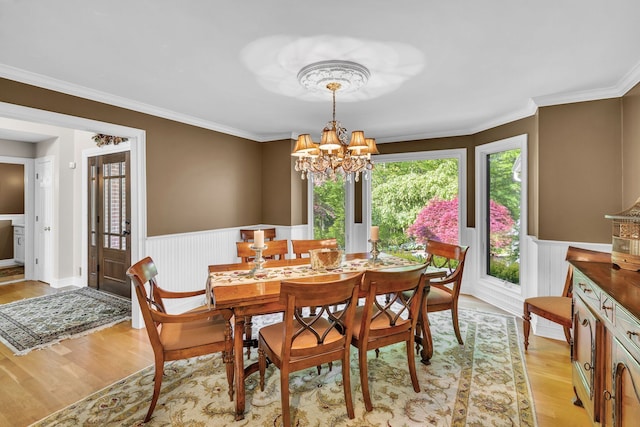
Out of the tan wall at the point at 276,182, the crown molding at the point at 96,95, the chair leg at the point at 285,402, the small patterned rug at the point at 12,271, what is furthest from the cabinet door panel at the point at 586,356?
the small patterned rug at the point at 12,271

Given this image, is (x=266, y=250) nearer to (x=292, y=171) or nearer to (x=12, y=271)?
(x=292, y=171)

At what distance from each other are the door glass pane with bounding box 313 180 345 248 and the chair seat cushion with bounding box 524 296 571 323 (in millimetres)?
3179

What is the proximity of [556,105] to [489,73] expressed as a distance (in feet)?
3.72

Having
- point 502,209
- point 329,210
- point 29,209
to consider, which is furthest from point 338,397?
point 29,209

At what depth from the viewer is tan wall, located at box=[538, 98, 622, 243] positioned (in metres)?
3.01

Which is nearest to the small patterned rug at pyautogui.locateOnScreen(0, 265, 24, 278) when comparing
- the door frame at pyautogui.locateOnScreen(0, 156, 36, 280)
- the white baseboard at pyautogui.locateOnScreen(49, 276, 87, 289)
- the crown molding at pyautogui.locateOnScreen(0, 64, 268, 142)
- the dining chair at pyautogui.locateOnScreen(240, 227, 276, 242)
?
the door frame at pyautogui.locateOnScreen(0, 156, 36, 280)

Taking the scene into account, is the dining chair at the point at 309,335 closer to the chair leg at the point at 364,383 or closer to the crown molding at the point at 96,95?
the chair leg at the point at 364,383

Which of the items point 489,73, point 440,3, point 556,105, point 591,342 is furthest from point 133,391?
point 556,105

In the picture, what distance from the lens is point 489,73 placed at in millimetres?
2648

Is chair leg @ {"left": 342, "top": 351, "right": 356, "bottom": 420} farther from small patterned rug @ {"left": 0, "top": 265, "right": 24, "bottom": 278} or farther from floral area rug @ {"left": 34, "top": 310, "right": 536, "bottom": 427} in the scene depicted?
small patterned rug @ {"left": 0, "top": 265, "right": 24, "bottom": 278}

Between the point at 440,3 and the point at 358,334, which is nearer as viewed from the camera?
the point at 440,3

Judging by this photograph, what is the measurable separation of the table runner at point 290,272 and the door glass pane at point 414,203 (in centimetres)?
214

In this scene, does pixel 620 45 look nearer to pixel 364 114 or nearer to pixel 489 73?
pixel 489 73

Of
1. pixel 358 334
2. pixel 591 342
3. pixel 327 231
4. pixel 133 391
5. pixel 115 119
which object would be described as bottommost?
pixel 133 391
